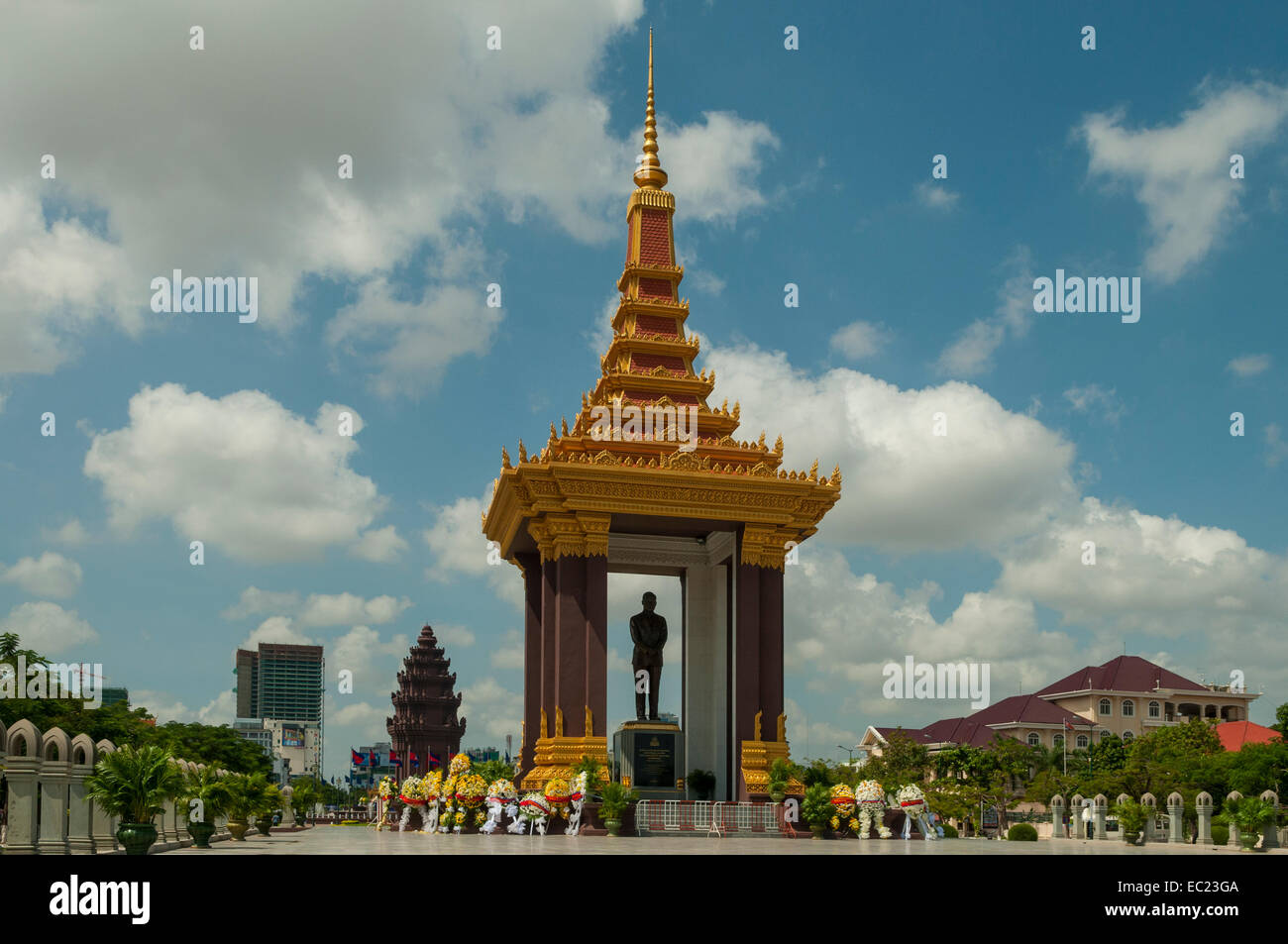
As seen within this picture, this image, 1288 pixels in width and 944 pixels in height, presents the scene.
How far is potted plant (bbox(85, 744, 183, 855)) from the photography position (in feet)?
83.1

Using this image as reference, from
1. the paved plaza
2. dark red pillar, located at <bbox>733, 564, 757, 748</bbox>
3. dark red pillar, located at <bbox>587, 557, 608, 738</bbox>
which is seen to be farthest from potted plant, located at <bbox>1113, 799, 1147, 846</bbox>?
dark red pillar, located at <bbox>587, 557, 608, 738</bbox>

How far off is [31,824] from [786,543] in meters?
23.0

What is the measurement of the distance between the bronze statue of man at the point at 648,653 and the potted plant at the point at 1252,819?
19.2 m

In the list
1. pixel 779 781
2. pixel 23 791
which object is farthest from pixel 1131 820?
pixel 23 791

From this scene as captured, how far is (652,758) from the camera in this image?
126 feet

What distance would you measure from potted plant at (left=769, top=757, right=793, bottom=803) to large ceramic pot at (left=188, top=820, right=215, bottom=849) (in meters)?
14.6

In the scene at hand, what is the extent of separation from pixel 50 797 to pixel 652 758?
708 inches

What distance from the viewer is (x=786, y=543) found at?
4044 centimetres

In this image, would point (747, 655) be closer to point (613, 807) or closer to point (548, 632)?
point (548, 632)

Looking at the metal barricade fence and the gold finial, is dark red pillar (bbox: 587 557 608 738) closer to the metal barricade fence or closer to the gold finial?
the metal barricade fence

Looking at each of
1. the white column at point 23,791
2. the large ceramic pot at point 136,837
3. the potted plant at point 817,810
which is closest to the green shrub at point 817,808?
the potted plant at point 817,810
